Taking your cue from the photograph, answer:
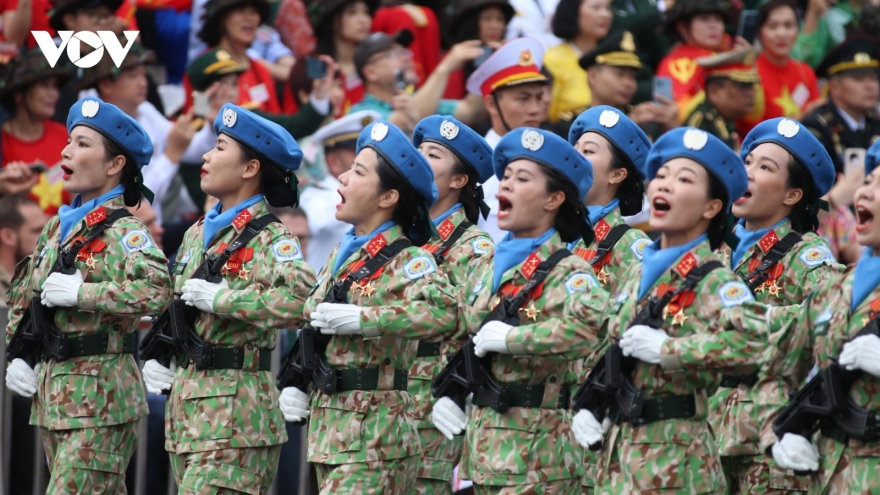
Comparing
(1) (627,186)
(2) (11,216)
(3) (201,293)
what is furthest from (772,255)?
(2) (11,216)

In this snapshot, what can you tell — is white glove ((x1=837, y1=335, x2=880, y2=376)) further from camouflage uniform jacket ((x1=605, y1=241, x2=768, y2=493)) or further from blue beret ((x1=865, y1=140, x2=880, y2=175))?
blue beret ((x1=865, y1=140, x2=880, y2=175))

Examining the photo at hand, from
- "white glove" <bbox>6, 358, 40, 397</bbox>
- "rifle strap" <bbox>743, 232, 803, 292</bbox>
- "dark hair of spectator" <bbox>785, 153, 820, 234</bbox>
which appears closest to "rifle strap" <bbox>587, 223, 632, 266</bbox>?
"rifle strap" <bbox>743, 232, 803, 292</bbox>

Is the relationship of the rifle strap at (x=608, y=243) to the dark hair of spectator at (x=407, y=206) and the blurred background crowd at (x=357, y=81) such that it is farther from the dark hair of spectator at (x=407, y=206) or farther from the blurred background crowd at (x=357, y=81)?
the blurred background crowd at (x=357, y=81)

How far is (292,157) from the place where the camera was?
789 cm

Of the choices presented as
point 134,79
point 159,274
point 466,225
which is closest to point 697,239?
point 466,225

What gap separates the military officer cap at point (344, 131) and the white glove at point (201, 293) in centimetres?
395

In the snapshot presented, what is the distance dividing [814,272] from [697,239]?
4.11 ft

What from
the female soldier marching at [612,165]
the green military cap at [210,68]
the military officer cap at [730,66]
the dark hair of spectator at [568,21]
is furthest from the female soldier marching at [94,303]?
the military officer cap at [730,66]

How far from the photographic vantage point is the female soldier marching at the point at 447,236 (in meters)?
8.37

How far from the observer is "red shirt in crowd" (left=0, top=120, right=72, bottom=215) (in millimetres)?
11055

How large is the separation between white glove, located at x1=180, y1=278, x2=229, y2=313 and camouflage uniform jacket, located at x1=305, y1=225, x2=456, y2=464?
1.55 ft

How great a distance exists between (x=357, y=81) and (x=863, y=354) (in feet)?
24.9

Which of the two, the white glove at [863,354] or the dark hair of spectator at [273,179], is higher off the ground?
the dark hair of spectator at [273,179]

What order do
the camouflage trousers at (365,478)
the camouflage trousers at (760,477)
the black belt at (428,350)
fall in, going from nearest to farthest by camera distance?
1. the camouflage trousers at (365,478)
2. the camouflage trousers at (760,477)
3. the black belt at (428,350)
